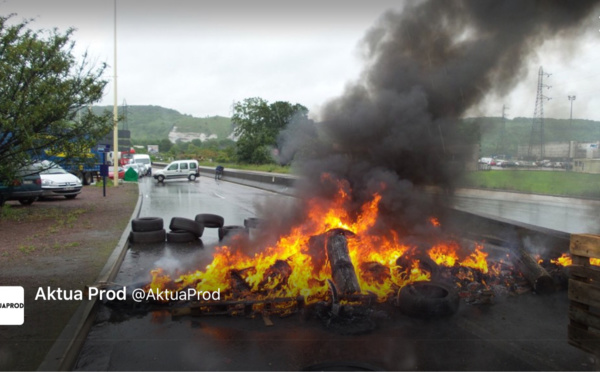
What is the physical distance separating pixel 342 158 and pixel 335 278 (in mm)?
2742

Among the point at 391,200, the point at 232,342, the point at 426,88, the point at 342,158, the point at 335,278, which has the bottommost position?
the point at 232,342

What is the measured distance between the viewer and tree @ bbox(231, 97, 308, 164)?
48122 millimetres

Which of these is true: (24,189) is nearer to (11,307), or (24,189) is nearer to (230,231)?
(230,231)

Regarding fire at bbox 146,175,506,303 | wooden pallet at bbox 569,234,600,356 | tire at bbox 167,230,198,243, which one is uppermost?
wooden pallet at bbox 569,234,600,356

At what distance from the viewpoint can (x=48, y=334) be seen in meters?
4.08

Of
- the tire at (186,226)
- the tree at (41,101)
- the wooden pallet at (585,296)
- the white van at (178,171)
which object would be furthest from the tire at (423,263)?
the white van at (178,171)

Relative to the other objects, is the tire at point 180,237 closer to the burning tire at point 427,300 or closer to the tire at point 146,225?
the tire at point 146,225

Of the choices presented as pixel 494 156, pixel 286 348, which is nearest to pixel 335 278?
pixel 286 348

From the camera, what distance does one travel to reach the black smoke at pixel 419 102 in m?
7.30

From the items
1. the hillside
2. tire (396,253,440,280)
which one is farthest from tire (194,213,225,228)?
the hillside

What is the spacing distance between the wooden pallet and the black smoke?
3.73 m

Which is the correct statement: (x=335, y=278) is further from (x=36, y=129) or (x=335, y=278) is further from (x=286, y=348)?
(x=36, y=129)

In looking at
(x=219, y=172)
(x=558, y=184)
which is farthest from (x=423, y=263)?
(x=219, y=172)

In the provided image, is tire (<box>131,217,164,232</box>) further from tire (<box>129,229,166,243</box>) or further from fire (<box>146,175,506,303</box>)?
fire (<box>146,175,506,303</box>)
